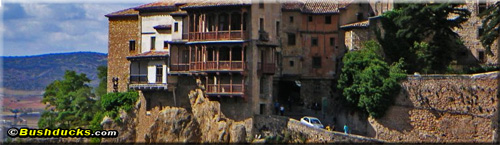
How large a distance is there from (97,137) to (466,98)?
27.9 meters

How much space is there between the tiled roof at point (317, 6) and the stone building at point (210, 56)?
2.75 meters

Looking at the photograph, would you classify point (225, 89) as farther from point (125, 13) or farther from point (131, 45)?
point (125, 13)

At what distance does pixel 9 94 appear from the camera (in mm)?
98500

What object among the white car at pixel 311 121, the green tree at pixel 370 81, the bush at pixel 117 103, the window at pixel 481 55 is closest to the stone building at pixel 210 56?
the bush at pixel 117 103

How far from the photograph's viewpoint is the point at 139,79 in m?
77.9

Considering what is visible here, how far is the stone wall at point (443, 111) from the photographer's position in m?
66.2

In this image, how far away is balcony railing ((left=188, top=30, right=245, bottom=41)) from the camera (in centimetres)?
7106

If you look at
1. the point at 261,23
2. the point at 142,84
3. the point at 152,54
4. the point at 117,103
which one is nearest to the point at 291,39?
the point at 261,23

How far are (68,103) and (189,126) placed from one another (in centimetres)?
1830

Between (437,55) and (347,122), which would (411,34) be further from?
(347,122)

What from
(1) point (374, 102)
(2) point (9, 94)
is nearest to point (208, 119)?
(1) point (374, 102)

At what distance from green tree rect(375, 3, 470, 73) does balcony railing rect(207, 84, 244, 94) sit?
39.0ft

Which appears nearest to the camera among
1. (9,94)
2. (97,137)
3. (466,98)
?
(466,98)

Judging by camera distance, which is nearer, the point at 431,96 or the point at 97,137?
the point at 431,96
